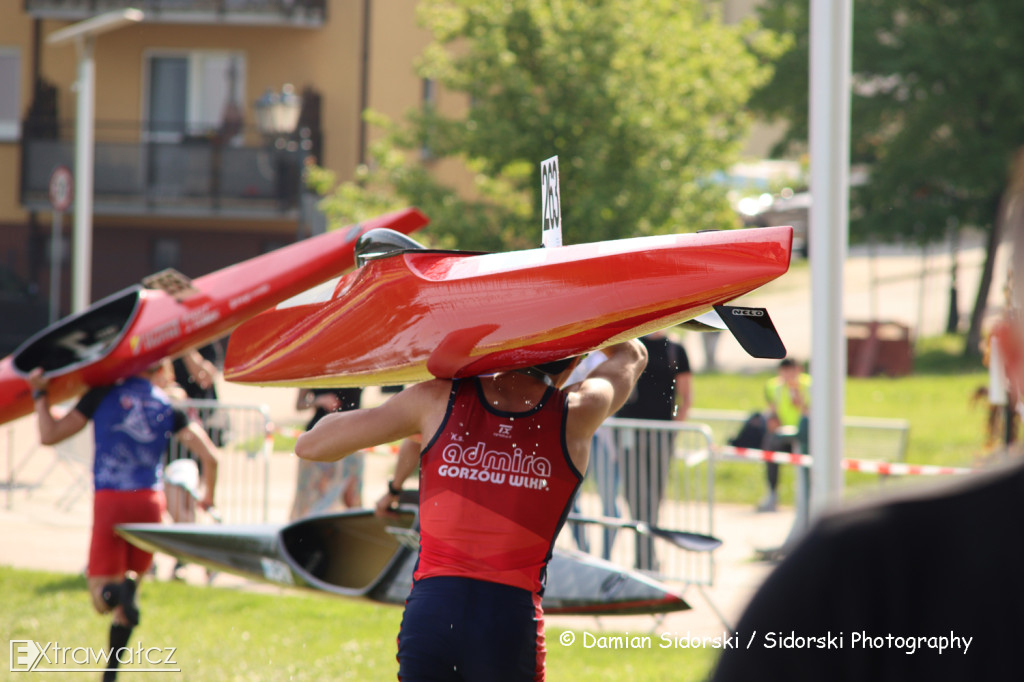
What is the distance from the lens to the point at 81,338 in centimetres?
648

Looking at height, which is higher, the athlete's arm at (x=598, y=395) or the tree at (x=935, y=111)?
the tree at (x=935, y=111)

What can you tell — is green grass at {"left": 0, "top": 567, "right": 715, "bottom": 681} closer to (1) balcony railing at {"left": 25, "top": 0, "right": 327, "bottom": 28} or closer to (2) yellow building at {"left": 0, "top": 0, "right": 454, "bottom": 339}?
(2) yellow building at {"left": 0, "top": 0, "right": 454, "bottom": 339}

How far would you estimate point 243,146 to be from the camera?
910 inches

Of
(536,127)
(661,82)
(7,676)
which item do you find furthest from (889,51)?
(7,676)

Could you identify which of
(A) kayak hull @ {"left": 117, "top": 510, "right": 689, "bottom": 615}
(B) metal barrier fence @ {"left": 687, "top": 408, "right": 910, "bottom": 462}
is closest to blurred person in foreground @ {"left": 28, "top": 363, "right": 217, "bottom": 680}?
(A) kayak hull @ {"left": 117, "top": 510, "right": 689, "bottom": 615}

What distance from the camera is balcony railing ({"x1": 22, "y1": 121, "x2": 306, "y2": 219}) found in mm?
22859

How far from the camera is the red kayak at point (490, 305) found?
313 centimetres

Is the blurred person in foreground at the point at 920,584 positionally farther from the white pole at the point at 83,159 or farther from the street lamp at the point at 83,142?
the white pole at the point at 83,159

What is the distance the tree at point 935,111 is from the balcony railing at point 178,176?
10567 millimetres

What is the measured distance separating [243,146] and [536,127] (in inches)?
415

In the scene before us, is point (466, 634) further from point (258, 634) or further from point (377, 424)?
point (258, 634)

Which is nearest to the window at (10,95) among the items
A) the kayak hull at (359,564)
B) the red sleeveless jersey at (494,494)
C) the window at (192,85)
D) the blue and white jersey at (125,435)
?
the window at (192,85)

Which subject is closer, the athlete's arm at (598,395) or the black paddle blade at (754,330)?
the black paddle blade at (754,330)

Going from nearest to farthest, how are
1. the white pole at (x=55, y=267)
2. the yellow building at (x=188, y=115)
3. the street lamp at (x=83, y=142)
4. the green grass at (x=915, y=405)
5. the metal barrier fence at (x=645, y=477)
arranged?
1. the metal barrier fence at (x=645, y=477)
2. the street lamp at (x=83, y=142)
3. the green grass at (x=915, y=405)
4. the white pole at (x=55, y=267)
5. the yellow building at (x=188, y=115)
